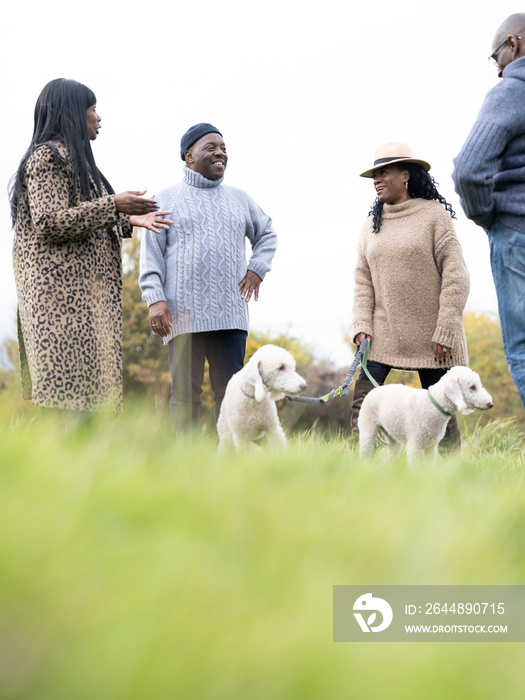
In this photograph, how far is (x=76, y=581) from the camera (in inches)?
49.8

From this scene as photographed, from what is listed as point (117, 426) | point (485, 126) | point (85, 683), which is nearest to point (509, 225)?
point (485, 126)

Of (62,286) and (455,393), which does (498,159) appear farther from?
(62,286)

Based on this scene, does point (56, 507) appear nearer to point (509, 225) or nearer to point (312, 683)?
point (312, 683)

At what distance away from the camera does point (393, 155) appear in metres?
4.59

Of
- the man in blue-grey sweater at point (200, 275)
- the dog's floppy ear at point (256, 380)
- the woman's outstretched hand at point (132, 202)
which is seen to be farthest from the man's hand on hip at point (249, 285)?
the woman's outstretched hand at point (132, 202)

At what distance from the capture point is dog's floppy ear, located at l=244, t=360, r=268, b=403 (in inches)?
151

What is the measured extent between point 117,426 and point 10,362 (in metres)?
1.23

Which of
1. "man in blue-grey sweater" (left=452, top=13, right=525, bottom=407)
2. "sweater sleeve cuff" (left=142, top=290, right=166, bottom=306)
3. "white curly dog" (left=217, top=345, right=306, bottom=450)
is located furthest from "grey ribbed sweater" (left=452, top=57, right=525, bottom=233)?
"sweater sleeve cuff" (left=142, top=290, right=166, bottom=306)

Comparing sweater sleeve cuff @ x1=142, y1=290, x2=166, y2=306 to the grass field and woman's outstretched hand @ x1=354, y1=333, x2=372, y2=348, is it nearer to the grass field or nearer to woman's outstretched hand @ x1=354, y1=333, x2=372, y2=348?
woman's outstretched hand @ x1=354, y1=333, x2=372, y2=348

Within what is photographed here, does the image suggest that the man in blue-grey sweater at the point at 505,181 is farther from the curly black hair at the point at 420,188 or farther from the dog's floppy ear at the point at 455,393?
the curly black hair at the point at 420,188

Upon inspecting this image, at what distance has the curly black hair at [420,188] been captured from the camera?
466cm

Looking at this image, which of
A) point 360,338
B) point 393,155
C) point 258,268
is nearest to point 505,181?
point 393,155

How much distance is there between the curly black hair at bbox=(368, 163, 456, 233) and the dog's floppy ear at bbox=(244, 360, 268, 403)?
1.50 meters

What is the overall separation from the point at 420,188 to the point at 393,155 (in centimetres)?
31
